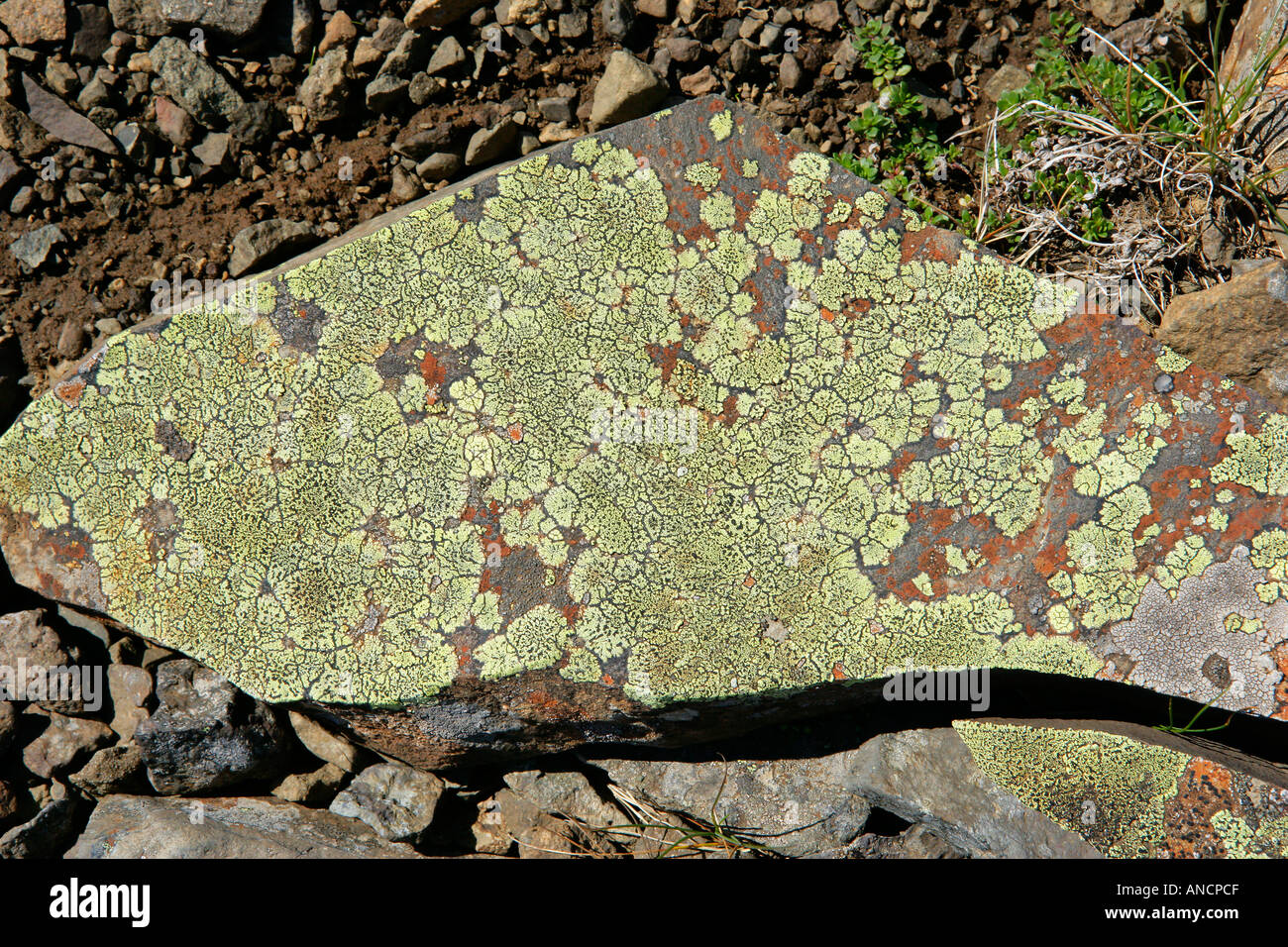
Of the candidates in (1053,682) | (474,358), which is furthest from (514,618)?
(1053,682)

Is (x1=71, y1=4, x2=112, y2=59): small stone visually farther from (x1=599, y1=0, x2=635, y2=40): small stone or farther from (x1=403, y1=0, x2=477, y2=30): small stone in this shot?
(x1=599, y1=0, x2=635, y2=40): small stone

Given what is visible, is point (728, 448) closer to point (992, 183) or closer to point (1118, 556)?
point (1118, 556)

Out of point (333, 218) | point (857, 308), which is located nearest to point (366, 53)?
point (333, 218)

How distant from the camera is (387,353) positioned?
11.1 feet

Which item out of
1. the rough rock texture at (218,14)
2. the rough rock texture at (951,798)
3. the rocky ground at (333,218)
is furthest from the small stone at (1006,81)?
the rough rock texture at (218,14)

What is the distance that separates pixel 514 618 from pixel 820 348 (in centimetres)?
153

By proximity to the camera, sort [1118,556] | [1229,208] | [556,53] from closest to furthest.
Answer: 1. [1118,556]
2. [1229,208]
3. [556,53]

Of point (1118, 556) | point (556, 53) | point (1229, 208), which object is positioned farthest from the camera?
point (556, 53)

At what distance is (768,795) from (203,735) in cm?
241

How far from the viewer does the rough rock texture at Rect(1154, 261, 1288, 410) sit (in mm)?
3383

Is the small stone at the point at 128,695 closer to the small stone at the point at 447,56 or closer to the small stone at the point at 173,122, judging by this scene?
the small stone at the point at 173,122

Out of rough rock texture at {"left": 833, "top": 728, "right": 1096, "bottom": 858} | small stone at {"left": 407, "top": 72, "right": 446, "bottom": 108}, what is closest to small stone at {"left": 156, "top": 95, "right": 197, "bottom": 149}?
small stone at {"left": 407, "top": 72, "right": 446, "bottom": 108}

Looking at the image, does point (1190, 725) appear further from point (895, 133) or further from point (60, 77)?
point (60, 77)

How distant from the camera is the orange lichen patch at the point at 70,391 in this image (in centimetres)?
339
